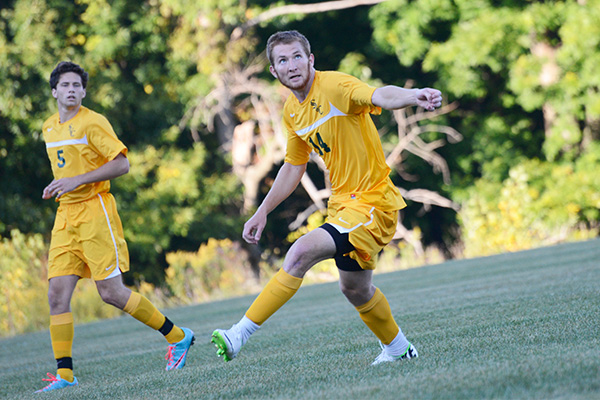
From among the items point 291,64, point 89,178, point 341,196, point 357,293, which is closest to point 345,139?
point 341,196

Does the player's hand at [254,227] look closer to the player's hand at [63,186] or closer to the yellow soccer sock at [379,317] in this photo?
the yellow soccer sock at [379,317]

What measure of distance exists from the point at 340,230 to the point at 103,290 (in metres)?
2.21

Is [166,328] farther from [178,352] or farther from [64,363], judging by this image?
[64,363]

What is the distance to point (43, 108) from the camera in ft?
59.1

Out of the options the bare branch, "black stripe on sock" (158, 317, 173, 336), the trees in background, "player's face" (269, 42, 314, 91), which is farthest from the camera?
the bare branch

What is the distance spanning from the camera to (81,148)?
5.79 metres

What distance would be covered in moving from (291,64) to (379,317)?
4.75ft

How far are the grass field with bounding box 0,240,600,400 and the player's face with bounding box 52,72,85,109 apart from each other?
74.4 inches

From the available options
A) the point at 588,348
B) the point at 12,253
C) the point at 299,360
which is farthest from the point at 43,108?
the point at 588,348

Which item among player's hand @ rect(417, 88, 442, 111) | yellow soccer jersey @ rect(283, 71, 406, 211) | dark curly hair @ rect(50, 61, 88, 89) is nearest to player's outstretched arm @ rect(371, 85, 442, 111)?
player's hand @ rect(417, 88, 442, 111)

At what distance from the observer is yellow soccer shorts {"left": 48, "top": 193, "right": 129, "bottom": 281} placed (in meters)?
5.67

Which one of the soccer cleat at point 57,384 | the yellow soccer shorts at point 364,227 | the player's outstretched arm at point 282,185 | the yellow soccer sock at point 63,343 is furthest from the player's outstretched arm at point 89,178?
the yellow soccer shorts at point 364,227

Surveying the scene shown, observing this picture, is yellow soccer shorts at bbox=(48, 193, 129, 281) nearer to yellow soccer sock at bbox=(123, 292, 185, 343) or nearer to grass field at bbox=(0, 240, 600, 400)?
yellow soccer sock at bbox=(123, 292, 185, 343)

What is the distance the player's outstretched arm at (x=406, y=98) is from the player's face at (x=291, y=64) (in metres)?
0.48
